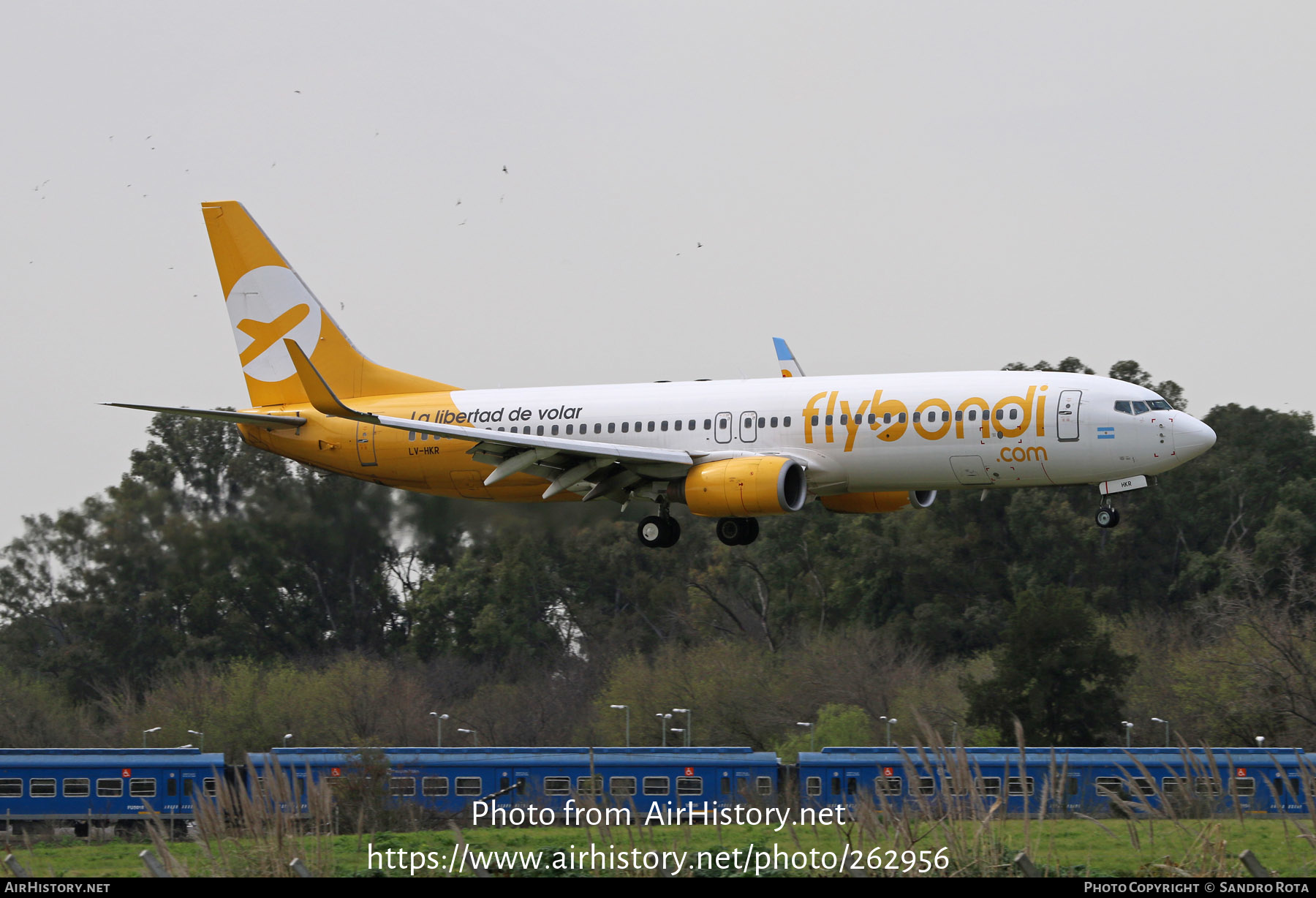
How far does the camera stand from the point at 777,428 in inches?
1567

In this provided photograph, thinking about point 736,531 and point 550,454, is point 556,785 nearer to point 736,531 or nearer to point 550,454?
point 736,531

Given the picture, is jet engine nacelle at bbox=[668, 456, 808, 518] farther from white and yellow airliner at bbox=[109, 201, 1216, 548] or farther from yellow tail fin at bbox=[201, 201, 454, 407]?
yellow tail fin at bbox=[201, 201, 454, 407]

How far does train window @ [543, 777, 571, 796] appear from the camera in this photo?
42.7m

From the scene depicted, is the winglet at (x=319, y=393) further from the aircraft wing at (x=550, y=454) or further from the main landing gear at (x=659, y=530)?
the main landing gear at (x=659, y=530)

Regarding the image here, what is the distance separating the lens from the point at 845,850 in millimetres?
18016

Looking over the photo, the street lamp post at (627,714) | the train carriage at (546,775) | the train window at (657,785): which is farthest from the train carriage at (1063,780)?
the street lamp post at (627,714)

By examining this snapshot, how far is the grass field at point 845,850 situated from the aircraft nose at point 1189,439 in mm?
14635

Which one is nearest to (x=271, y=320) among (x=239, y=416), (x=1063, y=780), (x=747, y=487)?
(x=239, y=416)

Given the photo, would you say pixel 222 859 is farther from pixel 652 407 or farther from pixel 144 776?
pixel 144 776

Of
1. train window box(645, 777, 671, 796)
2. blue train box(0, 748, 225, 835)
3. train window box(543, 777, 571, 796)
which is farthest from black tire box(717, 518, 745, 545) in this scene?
blue train box(0, 748, 225, 835)

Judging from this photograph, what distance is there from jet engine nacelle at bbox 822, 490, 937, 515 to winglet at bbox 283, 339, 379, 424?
12775 mm

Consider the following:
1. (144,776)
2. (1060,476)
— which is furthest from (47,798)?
(1060,476)

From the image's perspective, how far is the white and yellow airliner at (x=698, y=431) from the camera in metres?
37.5

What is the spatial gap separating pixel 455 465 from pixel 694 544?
43713 millimetres
